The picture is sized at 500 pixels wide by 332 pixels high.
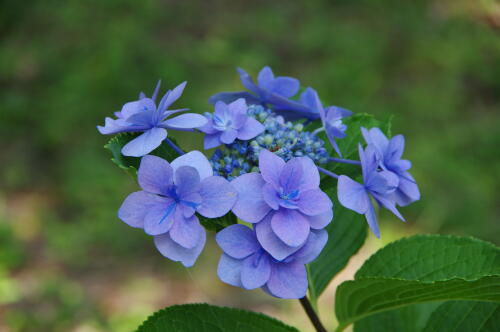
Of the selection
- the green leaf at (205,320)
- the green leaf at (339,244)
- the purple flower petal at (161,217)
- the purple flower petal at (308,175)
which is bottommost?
the green leaf at (205,320)

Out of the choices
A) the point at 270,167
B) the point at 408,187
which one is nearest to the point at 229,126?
the point at 270,167

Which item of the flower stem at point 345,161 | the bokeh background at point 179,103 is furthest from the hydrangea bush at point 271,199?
the bokeh background at point 179,103

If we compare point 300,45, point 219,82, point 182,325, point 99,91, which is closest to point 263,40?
point 300,45

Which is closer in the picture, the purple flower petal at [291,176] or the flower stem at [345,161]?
the purple flower petal at [291,176]

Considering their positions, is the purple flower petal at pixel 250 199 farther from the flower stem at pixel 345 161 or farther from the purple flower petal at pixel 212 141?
the flower stem at pixel 345 161

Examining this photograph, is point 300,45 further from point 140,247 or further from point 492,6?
point 140,247

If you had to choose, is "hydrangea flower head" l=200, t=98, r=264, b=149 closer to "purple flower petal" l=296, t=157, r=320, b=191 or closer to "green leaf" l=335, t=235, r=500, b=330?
"purple flower petal" l=296, t=157, r=320, b=191

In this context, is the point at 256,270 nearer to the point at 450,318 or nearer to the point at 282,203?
the point at 282,203
